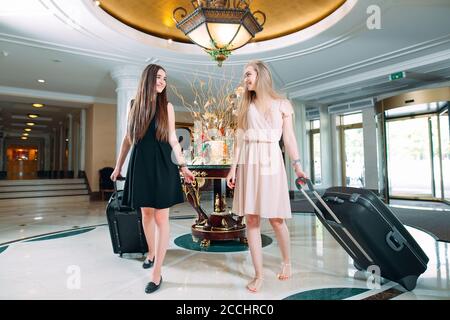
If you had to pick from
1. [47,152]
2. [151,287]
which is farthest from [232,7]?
[47,152]

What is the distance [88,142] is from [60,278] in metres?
7.91

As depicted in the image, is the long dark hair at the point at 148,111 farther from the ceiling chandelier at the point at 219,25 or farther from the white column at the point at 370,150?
the white column at the point at 370,150

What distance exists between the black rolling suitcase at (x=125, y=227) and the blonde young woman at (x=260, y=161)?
1018 millimetres

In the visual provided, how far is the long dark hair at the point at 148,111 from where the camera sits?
1744 mm

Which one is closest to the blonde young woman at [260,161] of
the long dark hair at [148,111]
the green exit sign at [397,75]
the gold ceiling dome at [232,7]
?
the long dark hair at [148,111]

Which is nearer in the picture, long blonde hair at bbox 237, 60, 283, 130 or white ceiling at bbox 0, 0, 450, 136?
long blonde hair at bbox 237, 60, 283, 130

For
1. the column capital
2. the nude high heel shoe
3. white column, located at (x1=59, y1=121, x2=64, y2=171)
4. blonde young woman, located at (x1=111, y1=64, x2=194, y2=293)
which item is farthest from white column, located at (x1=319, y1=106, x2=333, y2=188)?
white column, located at (x1=59, y1=121, x2=64, y2=171)

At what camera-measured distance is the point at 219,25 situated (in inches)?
126

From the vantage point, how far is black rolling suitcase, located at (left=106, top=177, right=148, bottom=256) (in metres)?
2.36

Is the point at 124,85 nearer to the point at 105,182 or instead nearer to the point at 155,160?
the point at 105,182

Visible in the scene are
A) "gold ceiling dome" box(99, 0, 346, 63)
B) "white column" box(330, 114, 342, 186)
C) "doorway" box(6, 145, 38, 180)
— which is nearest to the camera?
"gold ceiling dome" box(99, 0, 346, 63)

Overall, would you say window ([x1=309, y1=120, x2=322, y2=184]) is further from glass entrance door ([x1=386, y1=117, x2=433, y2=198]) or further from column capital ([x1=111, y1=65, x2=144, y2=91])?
column capital ([x1=111, y1=65, x2=144, y2=91])
